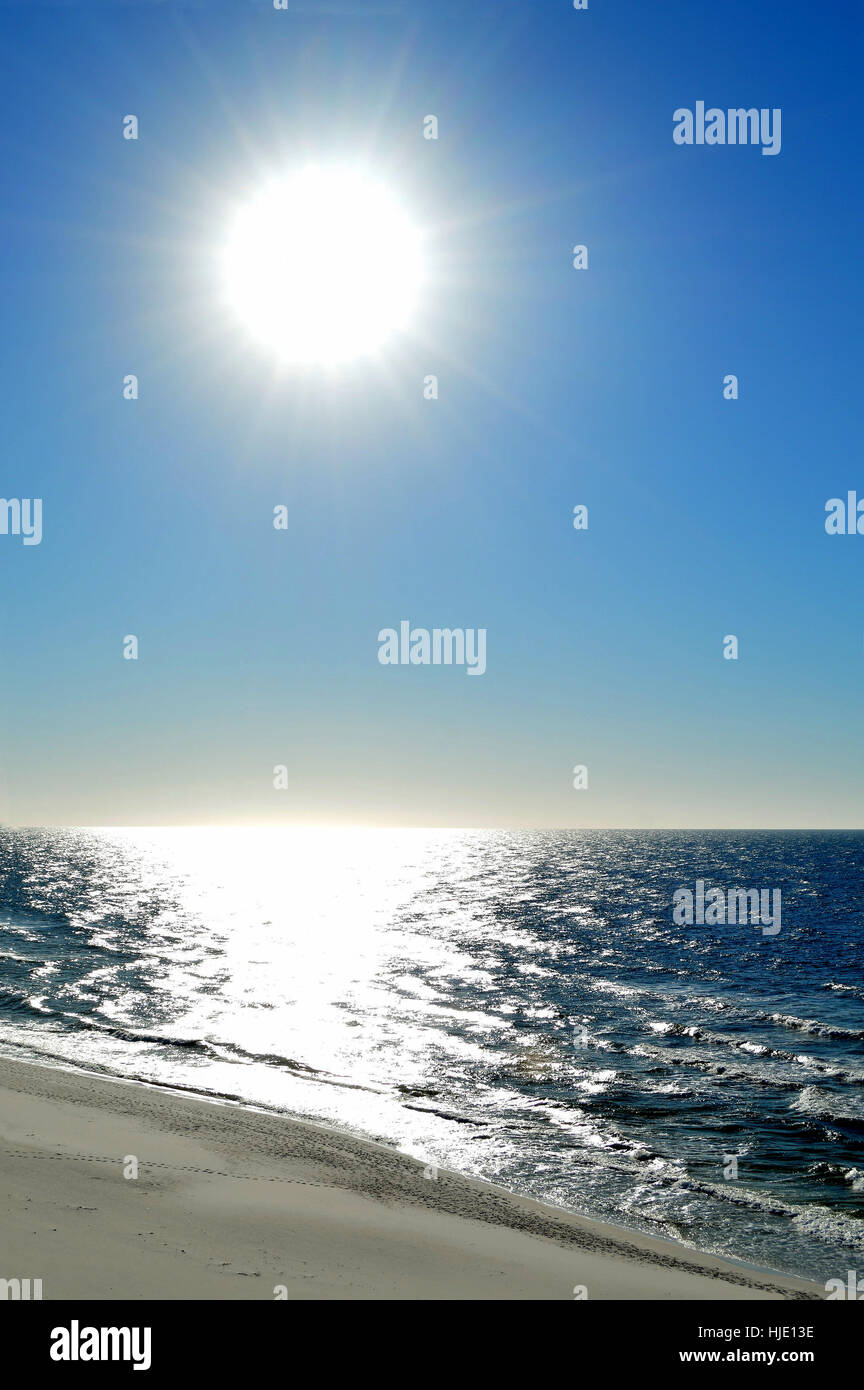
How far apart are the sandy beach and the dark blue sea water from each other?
164 centimetres

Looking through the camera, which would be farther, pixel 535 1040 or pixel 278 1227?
pixel 535 1040

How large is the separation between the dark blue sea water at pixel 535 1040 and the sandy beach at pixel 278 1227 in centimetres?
164

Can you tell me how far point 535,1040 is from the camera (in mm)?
29266

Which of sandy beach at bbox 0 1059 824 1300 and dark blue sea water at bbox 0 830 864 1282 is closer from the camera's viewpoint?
sandy beach at bbox 0 1059 824 1300

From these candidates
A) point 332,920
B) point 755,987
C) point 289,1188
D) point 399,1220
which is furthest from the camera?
point 332,920

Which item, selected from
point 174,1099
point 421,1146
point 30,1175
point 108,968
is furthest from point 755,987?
point 30,1175

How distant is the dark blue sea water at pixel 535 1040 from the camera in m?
17.8

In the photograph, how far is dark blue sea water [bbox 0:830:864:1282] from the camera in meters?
17.8

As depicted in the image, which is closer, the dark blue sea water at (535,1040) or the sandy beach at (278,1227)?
the sandy beach at (278,1227)

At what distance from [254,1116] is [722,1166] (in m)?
11.2

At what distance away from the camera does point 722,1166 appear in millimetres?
18641

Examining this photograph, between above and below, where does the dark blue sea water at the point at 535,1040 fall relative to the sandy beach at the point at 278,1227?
below

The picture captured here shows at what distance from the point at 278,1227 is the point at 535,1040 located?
17319mm
